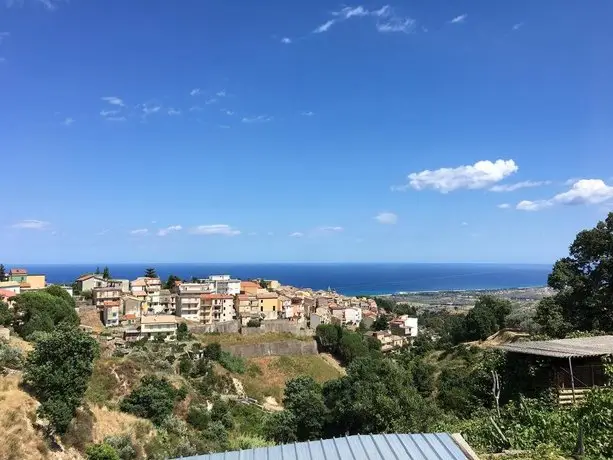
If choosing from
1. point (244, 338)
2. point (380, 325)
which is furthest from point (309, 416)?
point (380, 325)

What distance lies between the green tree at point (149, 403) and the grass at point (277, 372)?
442 inches

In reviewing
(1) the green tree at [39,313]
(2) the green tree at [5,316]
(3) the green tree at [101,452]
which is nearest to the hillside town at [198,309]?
(1) the green tree at [39,313]

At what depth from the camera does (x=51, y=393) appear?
17203mm

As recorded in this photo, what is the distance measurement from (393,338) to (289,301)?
45.4 ft

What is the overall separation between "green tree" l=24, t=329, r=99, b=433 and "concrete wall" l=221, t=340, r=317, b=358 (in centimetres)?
2043

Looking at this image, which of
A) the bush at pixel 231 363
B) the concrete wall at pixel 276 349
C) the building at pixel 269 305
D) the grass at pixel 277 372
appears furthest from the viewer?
the building at pixel 269 305

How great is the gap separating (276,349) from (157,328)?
35.0 feet

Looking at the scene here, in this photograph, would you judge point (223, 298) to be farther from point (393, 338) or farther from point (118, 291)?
point (393, 338)

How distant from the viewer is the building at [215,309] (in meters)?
49.6

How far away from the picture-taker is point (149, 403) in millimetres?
22250

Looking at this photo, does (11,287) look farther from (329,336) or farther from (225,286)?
(329,336)

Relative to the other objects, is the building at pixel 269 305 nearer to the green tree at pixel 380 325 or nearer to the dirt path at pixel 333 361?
the dirt path at pixel 333 361

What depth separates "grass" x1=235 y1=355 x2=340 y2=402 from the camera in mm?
34656

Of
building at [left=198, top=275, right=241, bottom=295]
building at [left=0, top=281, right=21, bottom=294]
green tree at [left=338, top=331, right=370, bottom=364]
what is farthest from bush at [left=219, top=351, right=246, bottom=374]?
building at [left=198, top=275, right=241, bottom=295]
